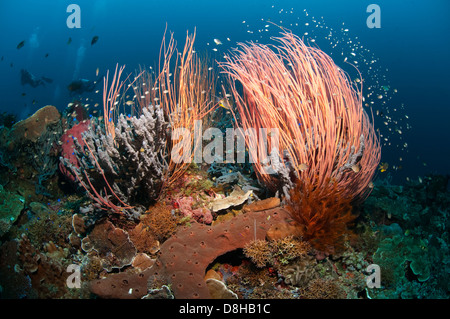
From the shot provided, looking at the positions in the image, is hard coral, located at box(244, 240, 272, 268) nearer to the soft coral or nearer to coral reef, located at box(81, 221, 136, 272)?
the soft coral

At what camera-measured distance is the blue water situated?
40.5 meters

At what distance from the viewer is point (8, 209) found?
477 centimetres

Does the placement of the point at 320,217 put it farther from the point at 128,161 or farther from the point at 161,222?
the point at 128,161

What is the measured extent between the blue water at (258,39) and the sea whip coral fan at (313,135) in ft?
126

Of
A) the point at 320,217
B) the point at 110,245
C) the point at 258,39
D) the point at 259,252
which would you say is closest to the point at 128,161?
the point at 110,245

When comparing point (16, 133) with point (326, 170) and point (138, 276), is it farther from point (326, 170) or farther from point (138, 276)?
point (326, 170)

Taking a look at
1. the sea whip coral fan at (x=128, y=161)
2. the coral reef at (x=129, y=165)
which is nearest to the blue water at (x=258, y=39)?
the sea whip coral fan at (x=128, y=161)

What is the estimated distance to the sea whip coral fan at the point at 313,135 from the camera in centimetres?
332

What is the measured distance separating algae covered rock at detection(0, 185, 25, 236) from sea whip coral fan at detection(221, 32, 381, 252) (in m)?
4.98

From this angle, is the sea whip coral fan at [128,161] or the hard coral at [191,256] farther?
the sea whip coral fan at [128,161]

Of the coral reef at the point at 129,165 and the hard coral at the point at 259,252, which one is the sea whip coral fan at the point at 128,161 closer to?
the coral reef at the point at 129,165

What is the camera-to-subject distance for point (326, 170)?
3.66 meters

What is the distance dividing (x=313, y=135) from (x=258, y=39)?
184 ft
